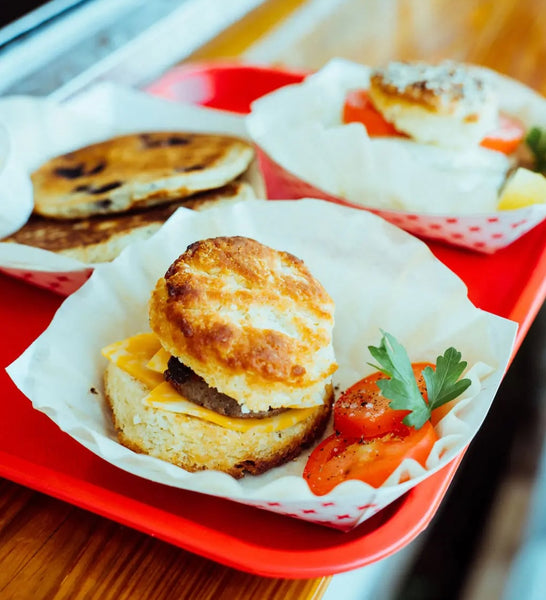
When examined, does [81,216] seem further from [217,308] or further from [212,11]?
[212,11]

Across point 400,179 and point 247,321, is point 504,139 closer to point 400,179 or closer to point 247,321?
point 400,179

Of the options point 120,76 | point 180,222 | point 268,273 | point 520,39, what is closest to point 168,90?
point 120,76

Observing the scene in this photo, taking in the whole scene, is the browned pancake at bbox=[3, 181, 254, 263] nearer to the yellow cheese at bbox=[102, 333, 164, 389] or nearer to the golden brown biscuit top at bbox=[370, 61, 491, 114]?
the yellow cheese at bbox=[102, 333, 164, 389]

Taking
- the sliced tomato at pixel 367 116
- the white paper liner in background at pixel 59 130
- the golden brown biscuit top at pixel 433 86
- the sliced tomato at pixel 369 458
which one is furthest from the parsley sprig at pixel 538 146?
the sliced tomato at pixel 369 458

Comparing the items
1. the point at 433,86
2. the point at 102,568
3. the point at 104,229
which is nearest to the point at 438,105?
the point at 433,86

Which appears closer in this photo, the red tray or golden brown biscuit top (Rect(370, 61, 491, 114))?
the red tray

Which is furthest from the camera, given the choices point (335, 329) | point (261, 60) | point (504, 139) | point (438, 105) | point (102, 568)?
point (261, 60)

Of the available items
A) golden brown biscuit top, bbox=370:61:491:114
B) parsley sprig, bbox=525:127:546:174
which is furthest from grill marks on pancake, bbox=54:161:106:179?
parsley sprig, bbox=525:127:546:174
